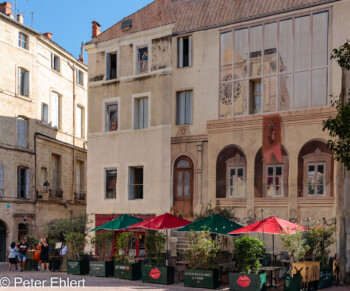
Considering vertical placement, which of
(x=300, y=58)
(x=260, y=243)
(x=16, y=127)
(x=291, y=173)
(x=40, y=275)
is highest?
(x=300, y=58)

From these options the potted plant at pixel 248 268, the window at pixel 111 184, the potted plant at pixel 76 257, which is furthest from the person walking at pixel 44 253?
the potted plant at pixel 248 268

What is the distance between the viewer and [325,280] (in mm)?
19578

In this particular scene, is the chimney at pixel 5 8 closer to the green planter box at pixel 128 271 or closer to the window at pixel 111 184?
the window at pixel 111 184

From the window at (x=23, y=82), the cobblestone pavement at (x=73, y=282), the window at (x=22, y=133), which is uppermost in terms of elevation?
the window at (x=23, y=82)

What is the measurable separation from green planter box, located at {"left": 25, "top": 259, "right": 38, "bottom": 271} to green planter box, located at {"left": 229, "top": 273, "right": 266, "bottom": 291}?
1130cm

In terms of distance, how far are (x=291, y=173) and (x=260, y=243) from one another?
20.5 feet

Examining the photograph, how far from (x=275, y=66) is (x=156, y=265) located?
975 centimetres

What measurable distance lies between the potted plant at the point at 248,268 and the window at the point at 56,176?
21.4 m

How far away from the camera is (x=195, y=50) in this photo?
27.4 metres

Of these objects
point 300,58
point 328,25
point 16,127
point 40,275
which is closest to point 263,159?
point 300,58

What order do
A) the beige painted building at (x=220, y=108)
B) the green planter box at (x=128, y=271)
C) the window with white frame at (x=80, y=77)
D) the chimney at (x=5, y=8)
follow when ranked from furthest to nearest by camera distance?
1. the window with white frame at (x=80, y=77)
2. the chimney at (x=5, y=8)
3. the beige painted building at (x=220, y=108)
4. the green planter box at (x=128, y=271)

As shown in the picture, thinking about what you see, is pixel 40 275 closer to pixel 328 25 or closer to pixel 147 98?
pixel 147 98

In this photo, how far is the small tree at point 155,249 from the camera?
850 inches

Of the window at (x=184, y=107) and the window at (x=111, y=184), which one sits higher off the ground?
the window at (x=184, y=107)
